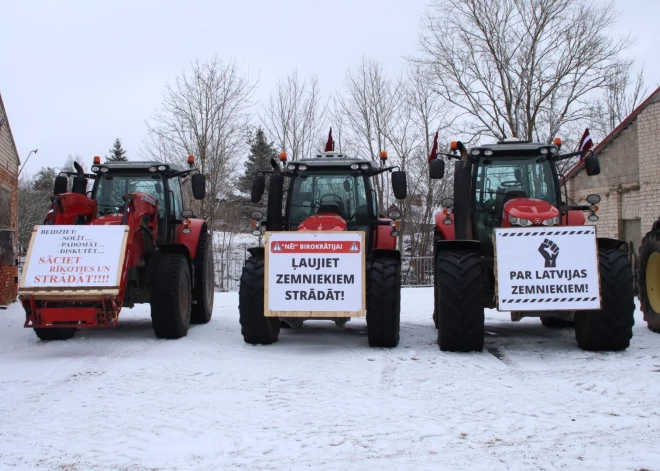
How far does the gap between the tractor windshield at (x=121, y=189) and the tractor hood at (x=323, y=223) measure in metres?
2.91

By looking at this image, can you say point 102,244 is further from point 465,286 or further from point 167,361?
point 465,286

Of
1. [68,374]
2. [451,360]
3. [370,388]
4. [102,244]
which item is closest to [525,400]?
[370,388]

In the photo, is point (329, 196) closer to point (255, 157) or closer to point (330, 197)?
point (330, 197)

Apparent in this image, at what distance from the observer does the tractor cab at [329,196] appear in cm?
924

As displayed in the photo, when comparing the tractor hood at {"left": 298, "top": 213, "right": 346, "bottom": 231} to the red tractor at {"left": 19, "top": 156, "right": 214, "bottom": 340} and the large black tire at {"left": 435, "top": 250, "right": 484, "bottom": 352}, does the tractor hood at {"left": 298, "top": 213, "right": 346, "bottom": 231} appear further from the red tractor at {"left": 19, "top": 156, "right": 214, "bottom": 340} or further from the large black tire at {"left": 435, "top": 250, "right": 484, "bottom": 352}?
the red tractor at {"left": 19, "top": 156, "right": 214, "bottom": 340}

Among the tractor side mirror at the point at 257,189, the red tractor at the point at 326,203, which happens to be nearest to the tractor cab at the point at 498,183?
the red tractor at the point at 326,203

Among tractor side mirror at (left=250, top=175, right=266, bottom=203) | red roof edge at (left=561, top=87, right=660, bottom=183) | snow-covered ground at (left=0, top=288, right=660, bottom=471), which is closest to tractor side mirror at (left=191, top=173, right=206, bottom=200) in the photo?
tractor side mirror at (left=250, top=175, right=266, bottom=203)

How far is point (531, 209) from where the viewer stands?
323 inches

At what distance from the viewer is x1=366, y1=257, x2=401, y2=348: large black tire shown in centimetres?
795

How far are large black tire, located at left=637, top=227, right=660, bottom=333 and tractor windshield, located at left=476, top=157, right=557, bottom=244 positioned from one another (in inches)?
77.8

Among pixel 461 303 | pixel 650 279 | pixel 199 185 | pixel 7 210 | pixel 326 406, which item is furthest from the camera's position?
pixel 7 210

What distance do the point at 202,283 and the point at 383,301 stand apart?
4253 millimetres

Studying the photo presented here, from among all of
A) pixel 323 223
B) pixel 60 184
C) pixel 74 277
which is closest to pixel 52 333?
pixel 74 277

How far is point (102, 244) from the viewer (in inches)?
332
